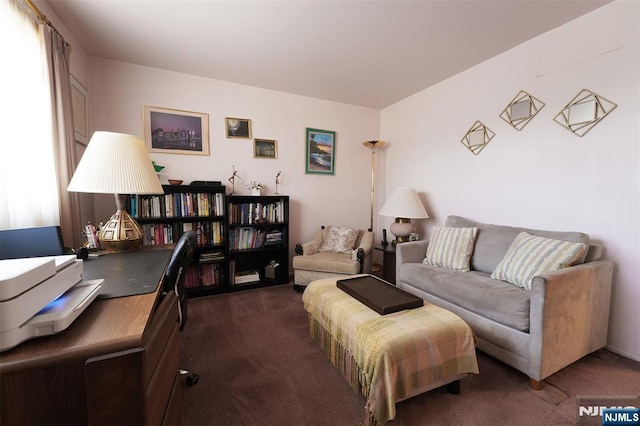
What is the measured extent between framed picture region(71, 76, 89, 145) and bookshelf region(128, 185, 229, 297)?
2.20ft

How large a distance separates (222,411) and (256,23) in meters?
2.66

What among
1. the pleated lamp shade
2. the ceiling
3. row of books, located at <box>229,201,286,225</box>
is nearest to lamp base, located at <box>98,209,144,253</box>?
the pleated lamp shade

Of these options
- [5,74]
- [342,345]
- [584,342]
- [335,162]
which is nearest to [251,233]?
[335,162]

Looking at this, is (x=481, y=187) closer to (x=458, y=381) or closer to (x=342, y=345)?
(x=458, y=381)

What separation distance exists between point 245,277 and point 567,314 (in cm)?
289

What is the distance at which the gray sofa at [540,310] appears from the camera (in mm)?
1518

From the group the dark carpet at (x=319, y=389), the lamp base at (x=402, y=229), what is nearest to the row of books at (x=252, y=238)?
the dark carpet at (x=319, y=389)

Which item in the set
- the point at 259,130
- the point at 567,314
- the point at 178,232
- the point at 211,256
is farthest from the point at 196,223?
the point at 567,314

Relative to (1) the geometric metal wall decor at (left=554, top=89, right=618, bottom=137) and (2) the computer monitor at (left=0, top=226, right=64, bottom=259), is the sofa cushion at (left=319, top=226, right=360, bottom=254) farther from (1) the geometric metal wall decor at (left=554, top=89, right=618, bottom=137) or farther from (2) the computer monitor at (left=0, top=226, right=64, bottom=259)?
(2) the computer monitor at (left=0, top=226, right=64, bottom=259)

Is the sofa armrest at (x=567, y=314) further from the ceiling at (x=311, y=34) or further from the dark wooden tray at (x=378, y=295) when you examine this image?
the ceiling at (x=311, y=34)

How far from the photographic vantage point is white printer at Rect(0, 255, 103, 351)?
52 centimetres

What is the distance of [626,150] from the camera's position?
6.01ft

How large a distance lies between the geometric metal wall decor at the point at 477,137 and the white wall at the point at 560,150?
5 cm

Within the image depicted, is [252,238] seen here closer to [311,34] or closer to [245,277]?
[245,277]
